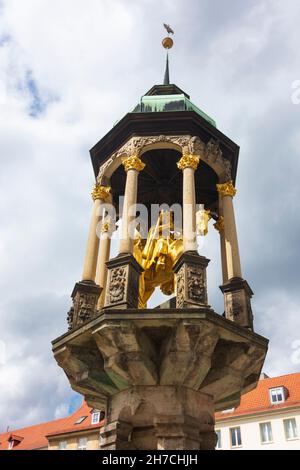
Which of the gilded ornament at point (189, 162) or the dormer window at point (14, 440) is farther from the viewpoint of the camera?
the dormer window at point (14, 440)

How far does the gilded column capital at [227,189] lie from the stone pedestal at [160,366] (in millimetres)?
3570

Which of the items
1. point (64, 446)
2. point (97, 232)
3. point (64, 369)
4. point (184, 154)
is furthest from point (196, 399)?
point (64, 446)

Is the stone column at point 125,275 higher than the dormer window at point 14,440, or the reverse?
the dormer window at point 14,440

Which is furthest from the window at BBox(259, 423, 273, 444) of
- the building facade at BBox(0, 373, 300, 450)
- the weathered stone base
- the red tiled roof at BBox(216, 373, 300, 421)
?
the weathered stone base

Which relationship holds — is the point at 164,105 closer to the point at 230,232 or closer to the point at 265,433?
the point at 230,232

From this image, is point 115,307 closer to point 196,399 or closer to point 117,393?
point 117,393

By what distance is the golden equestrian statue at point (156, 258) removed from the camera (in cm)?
961

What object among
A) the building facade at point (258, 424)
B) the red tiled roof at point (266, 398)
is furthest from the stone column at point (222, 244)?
the red tiled roof at point (266, 398)

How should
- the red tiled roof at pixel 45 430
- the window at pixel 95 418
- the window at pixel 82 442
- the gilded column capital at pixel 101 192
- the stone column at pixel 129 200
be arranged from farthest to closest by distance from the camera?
the red tiled roof at pixel 45 430
the window at pixel 95 418
the window at pixel 82 442
the gilded column capital at pixel 101 192
the stone column at pixel 129 200

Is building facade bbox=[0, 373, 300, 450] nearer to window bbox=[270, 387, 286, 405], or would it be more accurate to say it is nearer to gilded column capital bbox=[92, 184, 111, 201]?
window bbox=[270, 387, 286, 405]

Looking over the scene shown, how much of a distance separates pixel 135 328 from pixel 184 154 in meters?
4.09

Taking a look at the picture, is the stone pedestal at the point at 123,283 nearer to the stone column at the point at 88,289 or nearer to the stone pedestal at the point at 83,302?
the stone column at the point at 88,289

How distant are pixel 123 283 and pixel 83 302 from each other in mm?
1271

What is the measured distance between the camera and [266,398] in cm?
3038
